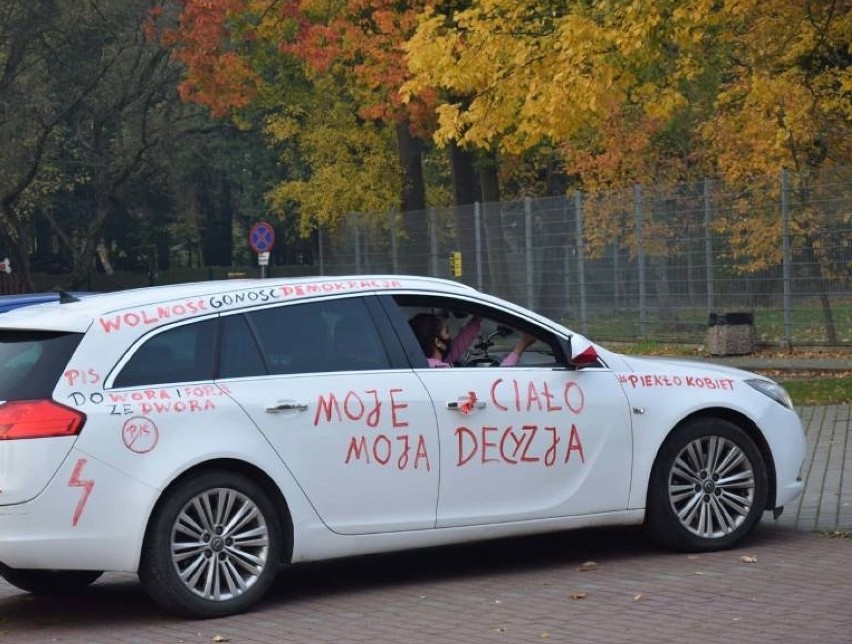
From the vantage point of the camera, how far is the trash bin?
26625 mm

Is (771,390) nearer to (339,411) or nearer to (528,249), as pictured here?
(339,411)

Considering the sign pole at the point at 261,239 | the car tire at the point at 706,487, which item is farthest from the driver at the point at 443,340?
the sign pole at the point at 261,239

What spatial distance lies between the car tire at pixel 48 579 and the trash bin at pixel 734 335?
61.2 ft

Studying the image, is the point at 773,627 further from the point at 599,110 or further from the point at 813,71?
the point at 813,71

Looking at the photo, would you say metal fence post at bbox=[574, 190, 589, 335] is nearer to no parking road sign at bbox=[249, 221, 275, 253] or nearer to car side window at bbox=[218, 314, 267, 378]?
no parking road sign at bbox=[249, 221, 275, 253]

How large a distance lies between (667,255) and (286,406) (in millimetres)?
20835

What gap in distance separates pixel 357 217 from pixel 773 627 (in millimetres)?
32842

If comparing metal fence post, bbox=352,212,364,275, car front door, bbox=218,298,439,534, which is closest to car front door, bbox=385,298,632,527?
car front door, bbox=218,298,439,534

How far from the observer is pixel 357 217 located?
131 ft

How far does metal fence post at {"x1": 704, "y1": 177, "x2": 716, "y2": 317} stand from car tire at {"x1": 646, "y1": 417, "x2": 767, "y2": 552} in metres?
18.3

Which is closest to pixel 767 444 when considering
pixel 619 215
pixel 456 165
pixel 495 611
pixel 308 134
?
pixel 495 611

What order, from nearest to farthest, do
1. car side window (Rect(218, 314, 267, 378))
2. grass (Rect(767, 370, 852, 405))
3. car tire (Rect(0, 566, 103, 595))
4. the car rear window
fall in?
the car rear window
car side window (Rect(218, 314, 267, 378))
car tire (Rect(0, 566, 103, 595))
grass (Rect(767, 370, 852, 405))

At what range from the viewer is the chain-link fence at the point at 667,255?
25.3 metres

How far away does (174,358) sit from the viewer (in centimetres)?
834
